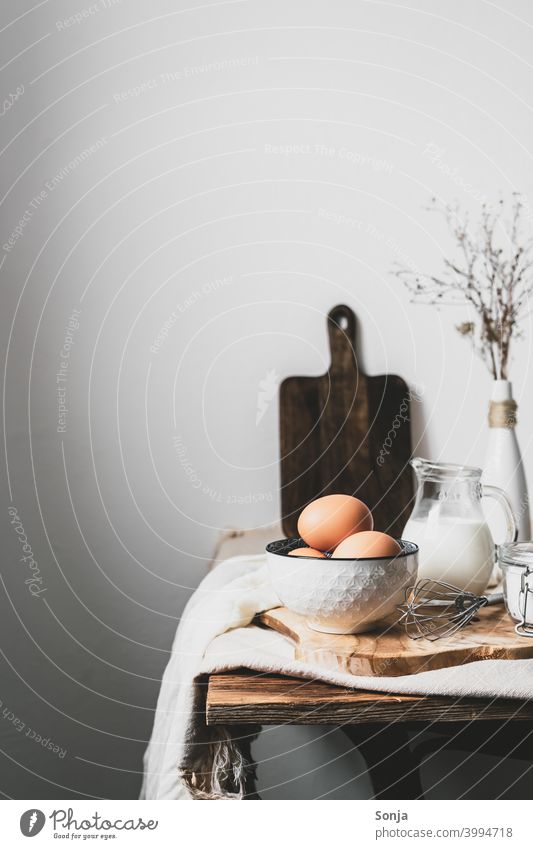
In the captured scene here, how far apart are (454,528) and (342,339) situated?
0.35 metres

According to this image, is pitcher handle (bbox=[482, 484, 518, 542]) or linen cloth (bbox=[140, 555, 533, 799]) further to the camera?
pitcher handle (bbox=[482, 484, 518, 542])

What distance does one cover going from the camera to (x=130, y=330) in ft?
2.53

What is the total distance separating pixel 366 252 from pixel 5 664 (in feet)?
1.88

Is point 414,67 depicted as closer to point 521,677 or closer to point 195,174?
point 195,174

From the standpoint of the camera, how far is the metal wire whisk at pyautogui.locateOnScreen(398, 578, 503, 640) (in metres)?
0.44

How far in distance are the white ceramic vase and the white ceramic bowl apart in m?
0.18

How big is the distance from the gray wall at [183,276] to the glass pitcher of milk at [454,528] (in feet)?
0.98

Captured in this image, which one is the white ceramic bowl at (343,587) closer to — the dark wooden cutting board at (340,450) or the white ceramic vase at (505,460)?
the white ceramic vase at (505,460)

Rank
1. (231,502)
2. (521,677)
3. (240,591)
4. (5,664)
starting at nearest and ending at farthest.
A: (521,677) < (240,591) < (5,664) < (231,502)

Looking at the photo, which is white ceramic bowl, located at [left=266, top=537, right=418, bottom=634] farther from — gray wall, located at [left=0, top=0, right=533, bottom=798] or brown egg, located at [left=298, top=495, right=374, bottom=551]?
gray wall, located at [left=0, top=0, right=533, bottom=798]

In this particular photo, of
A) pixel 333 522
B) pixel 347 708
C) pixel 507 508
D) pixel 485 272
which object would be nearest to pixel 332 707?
pixel 347 708

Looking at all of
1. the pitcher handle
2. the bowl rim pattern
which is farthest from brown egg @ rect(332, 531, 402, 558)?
the pitcher handle

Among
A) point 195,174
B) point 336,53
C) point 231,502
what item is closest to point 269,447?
point 231,502

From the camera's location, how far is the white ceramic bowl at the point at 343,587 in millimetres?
406
